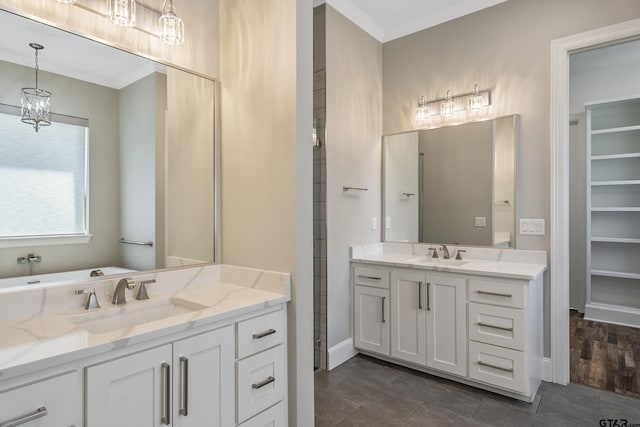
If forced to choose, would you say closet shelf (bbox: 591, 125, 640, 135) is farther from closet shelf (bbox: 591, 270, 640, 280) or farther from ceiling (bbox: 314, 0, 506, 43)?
ceiling (bbox: 314, 0, 506, 43)

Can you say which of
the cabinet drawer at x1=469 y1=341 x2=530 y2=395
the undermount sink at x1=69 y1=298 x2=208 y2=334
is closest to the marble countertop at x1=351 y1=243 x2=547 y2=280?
the cabinet drawer at x1=469 y1=341 x2=530 y2=395

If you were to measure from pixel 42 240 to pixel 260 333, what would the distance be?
3.07ft

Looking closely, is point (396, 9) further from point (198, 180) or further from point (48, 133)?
point (48, 133)

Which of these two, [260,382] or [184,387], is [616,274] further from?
[184,387]

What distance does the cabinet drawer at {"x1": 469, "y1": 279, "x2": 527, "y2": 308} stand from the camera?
223 cm

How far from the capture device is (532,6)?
2.64 m

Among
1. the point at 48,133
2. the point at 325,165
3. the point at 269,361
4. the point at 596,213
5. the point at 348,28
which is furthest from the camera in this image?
the point at 596,213

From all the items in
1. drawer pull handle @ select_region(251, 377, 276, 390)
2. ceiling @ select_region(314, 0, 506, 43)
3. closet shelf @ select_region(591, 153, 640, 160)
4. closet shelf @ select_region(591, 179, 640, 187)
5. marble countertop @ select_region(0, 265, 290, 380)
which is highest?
ceiling @ select_region(314, 0, 506, 43)

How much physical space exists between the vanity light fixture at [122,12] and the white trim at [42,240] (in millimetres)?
915

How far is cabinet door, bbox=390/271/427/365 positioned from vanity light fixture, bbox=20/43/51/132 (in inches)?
89.7

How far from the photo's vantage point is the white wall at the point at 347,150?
282 cm

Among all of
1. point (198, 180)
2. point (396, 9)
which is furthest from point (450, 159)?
point (198, 180)

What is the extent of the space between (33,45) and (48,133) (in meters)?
0.33

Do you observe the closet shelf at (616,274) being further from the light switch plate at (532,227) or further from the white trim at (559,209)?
the light switch plate at (532,227)
